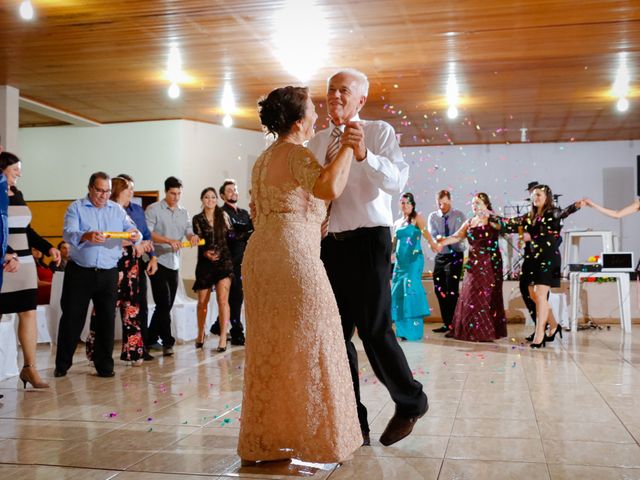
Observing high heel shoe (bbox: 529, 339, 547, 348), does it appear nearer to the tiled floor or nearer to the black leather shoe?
the tiled floor

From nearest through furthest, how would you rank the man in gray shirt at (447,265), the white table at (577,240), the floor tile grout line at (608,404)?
1. the floor tile grout line at (608,404)
2. the man in gray shirt at (447,265)
3. the white table at (577,240)

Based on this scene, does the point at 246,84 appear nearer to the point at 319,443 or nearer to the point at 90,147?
the point at 90,147

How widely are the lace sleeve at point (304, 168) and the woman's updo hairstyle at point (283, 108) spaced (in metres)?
0.17

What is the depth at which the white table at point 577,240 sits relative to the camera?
1096cm

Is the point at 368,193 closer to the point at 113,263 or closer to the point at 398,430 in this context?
the point at 398,430

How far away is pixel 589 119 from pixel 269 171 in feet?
36.3

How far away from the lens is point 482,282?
25.6ft

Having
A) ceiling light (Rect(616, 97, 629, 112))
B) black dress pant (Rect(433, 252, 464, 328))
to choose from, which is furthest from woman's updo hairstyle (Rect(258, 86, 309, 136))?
ceiling light (Rect(616, 97, 629, 112))

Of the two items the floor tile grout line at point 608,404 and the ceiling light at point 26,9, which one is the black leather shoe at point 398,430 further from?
the ceiling light at point 26,9

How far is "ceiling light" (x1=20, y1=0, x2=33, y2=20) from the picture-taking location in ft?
20.5

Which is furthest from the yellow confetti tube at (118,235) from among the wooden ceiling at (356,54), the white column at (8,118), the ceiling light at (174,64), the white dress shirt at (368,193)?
the white column at (8,118)

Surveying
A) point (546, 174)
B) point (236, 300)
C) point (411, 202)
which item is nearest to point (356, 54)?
point (411, 202)

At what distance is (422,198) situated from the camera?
16.2 m

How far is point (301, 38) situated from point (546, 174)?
382 inches
